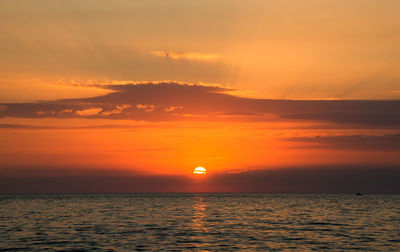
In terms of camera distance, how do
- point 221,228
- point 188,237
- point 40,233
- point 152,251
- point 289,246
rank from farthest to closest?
point 221,228, point 40,233, point 188,237, point 289,246, point 152,251

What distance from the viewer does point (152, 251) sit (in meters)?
47.8

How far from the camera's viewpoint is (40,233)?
6475 centimetres

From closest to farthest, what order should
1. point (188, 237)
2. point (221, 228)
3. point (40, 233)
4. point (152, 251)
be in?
point (152, 251)
point (188, 237)
point (40, 233)
point (221, 228)

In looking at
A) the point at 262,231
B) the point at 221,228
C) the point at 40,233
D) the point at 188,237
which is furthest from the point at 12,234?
the point at 262,231

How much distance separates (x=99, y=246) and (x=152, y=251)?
7184mm

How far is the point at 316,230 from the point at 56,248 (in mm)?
36333

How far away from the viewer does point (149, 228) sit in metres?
72.3

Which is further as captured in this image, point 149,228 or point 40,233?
point 149,228

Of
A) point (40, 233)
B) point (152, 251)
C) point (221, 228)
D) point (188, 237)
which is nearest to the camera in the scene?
point (152, 251)

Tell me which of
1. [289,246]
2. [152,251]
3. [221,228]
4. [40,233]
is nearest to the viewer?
[152,251]

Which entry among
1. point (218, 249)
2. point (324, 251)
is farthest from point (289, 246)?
point (218, 249)

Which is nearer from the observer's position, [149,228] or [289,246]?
[289,246]

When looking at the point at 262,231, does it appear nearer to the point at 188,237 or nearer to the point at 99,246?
the point at 188,237

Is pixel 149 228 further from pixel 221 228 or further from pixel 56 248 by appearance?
pixel 56 248
